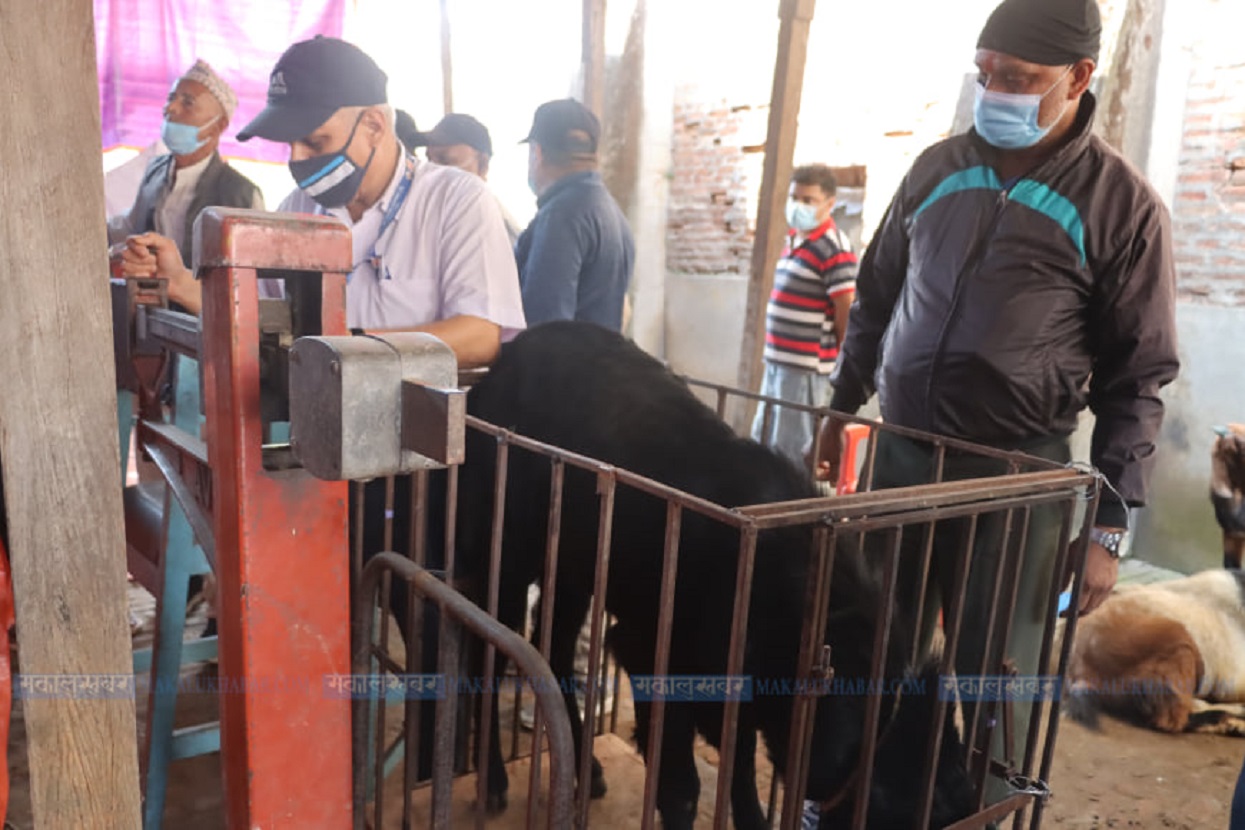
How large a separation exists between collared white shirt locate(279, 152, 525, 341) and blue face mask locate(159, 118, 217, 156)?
199 cm

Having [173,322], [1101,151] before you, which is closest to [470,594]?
[173,322]

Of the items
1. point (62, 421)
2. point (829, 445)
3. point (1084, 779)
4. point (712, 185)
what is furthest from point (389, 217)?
point (712, 185)

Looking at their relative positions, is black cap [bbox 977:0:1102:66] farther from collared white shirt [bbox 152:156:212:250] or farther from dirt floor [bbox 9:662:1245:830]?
collared white shirt [bbox 152:156:212:250]

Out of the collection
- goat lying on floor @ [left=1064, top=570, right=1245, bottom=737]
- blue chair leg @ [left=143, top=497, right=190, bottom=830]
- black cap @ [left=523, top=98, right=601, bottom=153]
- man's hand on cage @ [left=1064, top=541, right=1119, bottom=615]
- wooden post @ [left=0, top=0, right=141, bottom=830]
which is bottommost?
goat lying on floor @ [left=1064, top=570, right=1245, bottom=737]

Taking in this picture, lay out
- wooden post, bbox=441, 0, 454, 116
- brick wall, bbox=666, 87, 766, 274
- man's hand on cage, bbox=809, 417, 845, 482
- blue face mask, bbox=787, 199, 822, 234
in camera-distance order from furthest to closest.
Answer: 1. brick wall, bbox=666, 87, 766, 274
2. wooden post, bbox=441, 0, 454, 116
3. blue face mask, bbox=787, 199, 822, 234
4. man's hand on cage, bbox=809, 417, 845, 482

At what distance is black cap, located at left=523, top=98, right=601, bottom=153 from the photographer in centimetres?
377

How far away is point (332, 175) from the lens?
2379mm

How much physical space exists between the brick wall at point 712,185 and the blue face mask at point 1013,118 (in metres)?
4.84

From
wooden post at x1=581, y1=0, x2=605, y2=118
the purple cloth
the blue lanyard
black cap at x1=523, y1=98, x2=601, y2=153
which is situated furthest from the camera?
wooden post at x1=581, y1=0, x2=605, y2=118

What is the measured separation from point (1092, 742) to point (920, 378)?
6.71 ft

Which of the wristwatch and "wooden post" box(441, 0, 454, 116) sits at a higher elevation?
"wooden post" box(441, 0, 454, 116)

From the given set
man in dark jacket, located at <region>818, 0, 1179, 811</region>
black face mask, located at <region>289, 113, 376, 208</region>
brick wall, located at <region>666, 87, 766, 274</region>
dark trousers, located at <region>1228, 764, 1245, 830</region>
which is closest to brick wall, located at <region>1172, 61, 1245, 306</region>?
brick wall, located at <region>666, 87, 766, 274</region>

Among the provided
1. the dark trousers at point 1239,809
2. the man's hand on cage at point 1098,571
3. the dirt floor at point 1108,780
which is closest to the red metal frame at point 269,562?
the dirt floor at point 1108,780

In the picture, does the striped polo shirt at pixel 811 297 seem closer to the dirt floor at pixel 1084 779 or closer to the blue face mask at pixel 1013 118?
the dirt floor at pixel 1084 779
